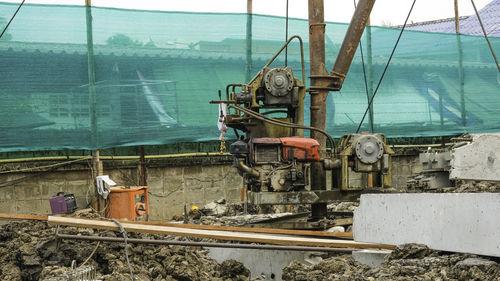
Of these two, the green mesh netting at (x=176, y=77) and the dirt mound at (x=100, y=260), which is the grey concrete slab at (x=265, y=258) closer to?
the dirt mound at (x=100, y=260)

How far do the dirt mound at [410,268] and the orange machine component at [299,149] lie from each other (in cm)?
220

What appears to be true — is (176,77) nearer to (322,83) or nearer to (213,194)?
(213,194)

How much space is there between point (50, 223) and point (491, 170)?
407 centimetres

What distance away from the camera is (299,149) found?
7.76m

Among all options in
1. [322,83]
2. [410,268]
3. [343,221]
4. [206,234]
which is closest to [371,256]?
[410,268]

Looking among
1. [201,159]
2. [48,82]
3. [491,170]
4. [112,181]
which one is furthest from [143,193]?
[491,170]

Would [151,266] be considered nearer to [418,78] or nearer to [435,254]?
[435,254]

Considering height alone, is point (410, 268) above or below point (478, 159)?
below

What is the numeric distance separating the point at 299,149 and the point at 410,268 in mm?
3140

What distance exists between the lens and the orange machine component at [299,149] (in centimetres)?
773

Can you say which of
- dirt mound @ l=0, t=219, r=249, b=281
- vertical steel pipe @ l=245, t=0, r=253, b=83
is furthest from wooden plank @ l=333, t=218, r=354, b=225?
vertical steel pipe @ l=245, t=0, r=253, b=83

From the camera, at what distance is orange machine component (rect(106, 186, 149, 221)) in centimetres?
863

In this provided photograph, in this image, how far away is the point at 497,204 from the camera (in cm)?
476

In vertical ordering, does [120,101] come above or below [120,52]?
below
